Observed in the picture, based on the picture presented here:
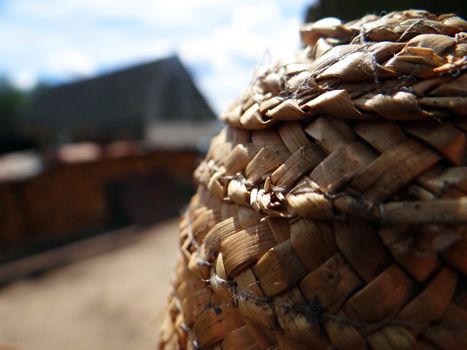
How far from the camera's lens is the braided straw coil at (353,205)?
55 cm

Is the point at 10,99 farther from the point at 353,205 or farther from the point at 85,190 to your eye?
the point at 353,205

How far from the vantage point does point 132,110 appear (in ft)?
48.0

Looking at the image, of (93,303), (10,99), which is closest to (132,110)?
(93,303)

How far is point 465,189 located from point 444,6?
93 centimetres

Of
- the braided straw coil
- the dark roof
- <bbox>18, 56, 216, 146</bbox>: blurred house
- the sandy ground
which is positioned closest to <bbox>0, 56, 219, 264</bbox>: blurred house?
the sandy ground

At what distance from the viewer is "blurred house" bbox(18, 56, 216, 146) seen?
14.5 meters

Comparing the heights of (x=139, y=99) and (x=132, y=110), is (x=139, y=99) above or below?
above

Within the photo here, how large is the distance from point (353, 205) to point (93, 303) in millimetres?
3083

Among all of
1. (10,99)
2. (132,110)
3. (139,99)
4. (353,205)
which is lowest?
(353,205)

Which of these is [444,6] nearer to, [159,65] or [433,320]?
[433,320]

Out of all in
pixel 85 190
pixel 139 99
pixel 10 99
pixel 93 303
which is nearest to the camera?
pixel 93 303

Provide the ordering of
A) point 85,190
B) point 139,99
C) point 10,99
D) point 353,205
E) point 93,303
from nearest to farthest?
point 353,205, point 93,303, point 85,190, point 139,99, point 10,99

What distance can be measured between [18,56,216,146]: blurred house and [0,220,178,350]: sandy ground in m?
9.90

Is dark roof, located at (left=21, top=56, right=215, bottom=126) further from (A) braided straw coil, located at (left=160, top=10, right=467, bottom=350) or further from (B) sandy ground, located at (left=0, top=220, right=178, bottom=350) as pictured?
(A) braided straw coil, located at (left=160, top=10, right=467, bottom=350)
